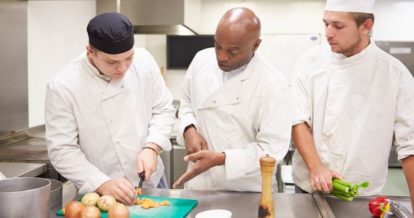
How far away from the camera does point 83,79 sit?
4.95ft

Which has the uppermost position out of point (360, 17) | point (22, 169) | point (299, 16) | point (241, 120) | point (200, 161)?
point (360, 17)

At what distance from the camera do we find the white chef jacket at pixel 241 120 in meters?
1.51

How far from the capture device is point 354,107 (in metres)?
1.58

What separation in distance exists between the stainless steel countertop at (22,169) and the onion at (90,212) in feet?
2.04

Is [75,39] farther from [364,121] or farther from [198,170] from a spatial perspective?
[364,121]

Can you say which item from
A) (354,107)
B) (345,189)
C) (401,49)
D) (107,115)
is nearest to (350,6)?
(354,107)

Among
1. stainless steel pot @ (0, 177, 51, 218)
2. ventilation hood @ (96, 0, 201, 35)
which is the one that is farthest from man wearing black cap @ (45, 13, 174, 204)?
ventilation hood @ (96, 0, 201, 35)

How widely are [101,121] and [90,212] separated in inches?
16.7

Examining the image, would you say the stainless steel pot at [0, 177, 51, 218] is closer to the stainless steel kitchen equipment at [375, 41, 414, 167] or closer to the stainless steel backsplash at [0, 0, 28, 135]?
the stainless steel backsplash at [0, 0, 28, 135]

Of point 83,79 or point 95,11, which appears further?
point 95,11

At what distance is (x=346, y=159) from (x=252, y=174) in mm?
359

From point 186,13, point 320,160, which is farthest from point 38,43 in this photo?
point 320,160

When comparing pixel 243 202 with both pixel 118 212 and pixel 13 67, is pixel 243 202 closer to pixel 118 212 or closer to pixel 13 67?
pixel 118 212

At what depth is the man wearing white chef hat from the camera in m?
1.55
